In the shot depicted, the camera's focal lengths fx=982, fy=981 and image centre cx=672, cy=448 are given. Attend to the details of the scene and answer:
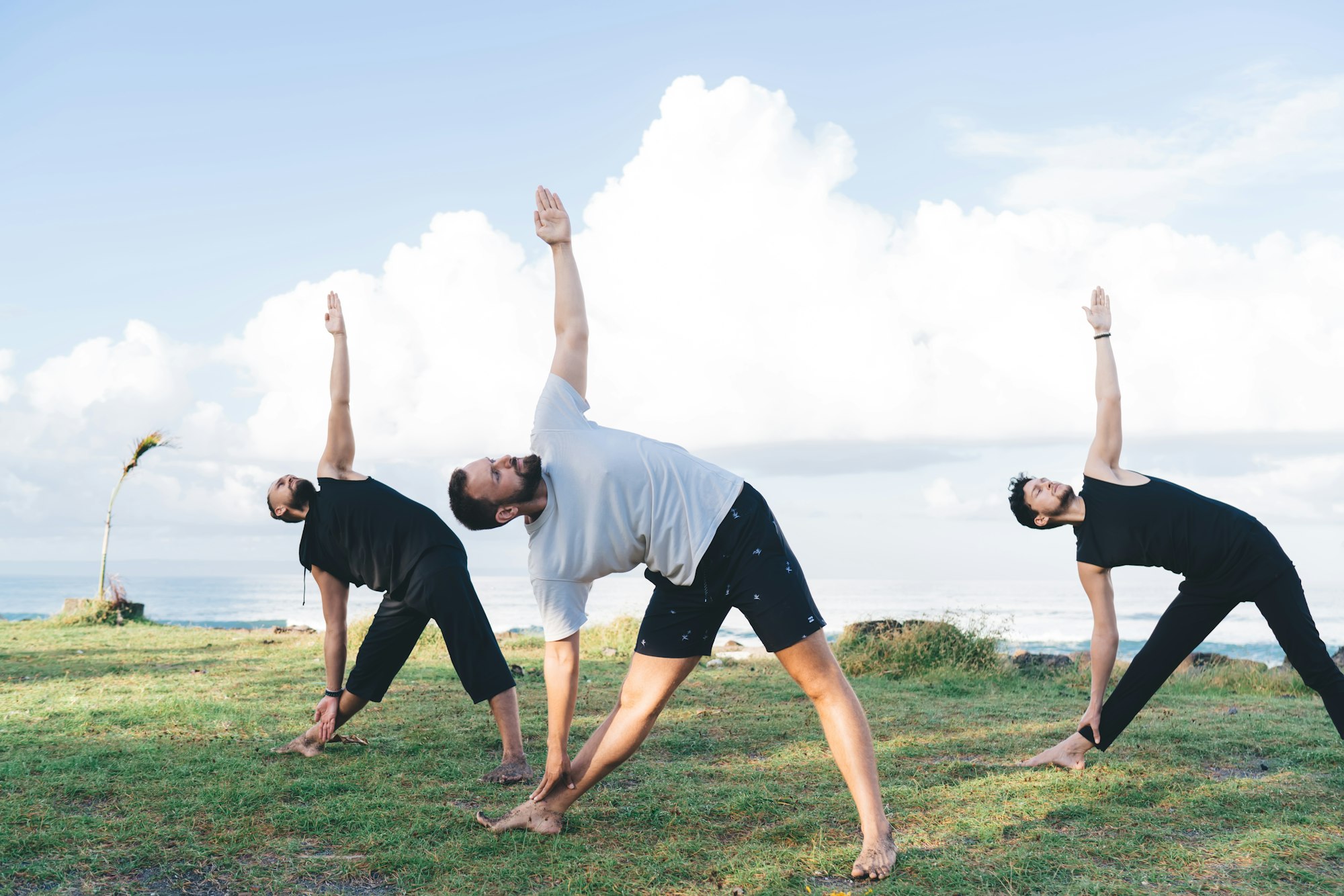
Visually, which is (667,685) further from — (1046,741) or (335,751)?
(1046,741)

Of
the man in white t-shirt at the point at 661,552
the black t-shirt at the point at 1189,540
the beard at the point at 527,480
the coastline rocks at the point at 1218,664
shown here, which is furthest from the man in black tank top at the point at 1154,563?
the coastline rocks at the point at 1218,664

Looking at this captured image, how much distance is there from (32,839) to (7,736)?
2.51 meters

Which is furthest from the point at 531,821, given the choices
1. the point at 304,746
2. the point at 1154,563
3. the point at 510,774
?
the point at 1154,563

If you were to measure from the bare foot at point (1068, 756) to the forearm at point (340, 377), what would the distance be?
4197 millimetres

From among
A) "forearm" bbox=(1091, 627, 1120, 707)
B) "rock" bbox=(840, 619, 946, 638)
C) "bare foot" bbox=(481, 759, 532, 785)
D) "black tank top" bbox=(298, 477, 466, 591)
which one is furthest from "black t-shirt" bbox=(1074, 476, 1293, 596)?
"rock" bbox=(840, 619, 946, 638)

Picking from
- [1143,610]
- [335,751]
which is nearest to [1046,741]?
[335,751]

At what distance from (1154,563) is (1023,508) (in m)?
0.68

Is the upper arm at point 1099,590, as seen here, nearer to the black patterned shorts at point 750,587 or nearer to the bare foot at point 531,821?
the black patterned shorts at point 750,587

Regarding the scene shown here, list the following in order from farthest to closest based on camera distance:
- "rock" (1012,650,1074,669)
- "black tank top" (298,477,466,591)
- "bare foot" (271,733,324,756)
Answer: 1. "rock" (1012,650,1074,669)
2. "bare foot" (271,733,324,756)
3. "black tank top" (298,477,466,591)

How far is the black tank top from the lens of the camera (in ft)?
17.3

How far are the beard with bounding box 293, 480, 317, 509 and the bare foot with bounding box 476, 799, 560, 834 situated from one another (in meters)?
2.23

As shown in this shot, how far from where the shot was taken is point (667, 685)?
3.86 m

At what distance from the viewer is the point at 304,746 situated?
5.55 m

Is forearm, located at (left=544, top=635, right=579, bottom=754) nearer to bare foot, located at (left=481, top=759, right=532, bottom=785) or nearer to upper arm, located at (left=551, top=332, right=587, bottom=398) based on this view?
upper arm, located at (left=551, top=332, right=587, bottom=398)
